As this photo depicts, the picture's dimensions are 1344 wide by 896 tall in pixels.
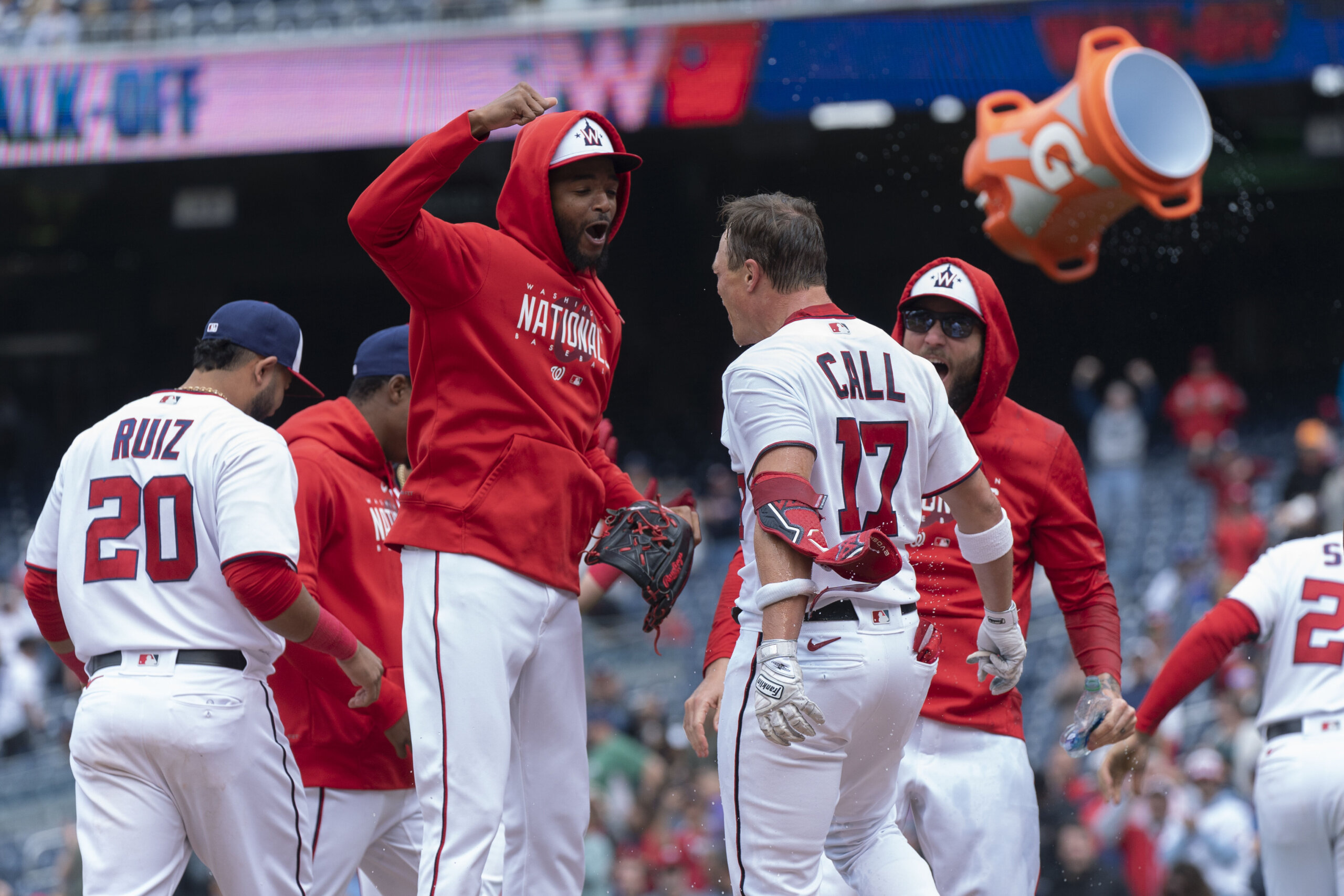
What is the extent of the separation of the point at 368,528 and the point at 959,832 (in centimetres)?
188

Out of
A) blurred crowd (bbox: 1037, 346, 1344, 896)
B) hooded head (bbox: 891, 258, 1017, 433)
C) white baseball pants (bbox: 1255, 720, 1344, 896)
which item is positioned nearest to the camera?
hooded head (bbox: 891, 258, 1017, 433)

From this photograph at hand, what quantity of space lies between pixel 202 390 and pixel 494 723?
4.08 ft

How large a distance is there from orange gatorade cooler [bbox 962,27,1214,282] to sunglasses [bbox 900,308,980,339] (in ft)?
4.26

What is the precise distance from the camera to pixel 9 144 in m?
13.4

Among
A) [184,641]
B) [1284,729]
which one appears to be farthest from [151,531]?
[1284,729]

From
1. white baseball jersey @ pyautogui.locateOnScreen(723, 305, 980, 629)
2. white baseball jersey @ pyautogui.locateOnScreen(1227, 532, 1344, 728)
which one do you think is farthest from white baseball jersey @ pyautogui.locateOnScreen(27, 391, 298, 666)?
white baseball jersey @ pyautogui.locateOnScreen(1227, 532, 1344, 728)

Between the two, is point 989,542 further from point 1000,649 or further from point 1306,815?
point 1306,815

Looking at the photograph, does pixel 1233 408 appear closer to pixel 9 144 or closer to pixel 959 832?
pixel 959 832

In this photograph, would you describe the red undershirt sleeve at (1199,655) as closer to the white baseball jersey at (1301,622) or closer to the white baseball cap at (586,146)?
the white baseball jersey at (1301,622)

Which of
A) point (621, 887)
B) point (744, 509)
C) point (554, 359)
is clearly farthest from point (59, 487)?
point (621, 887)

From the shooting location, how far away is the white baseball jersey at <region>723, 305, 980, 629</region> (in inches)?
116

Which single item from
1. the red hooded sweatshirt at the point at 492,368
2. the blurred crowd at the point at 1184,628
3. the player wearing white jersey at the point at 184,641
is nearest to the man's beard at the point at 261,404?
the player wearing white jersey at the point at 184,641

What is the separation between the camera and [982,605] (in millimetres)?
3936

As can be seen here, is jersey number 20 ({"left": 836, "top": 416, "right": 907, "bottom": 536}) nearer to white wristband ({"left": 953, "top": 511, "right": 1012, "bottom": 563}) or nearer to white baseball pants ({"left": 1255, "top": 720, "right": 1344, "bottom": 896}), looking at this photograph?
white wristband ({"left": 953, "top": 511, "right": 1012, "bottom": 563})
